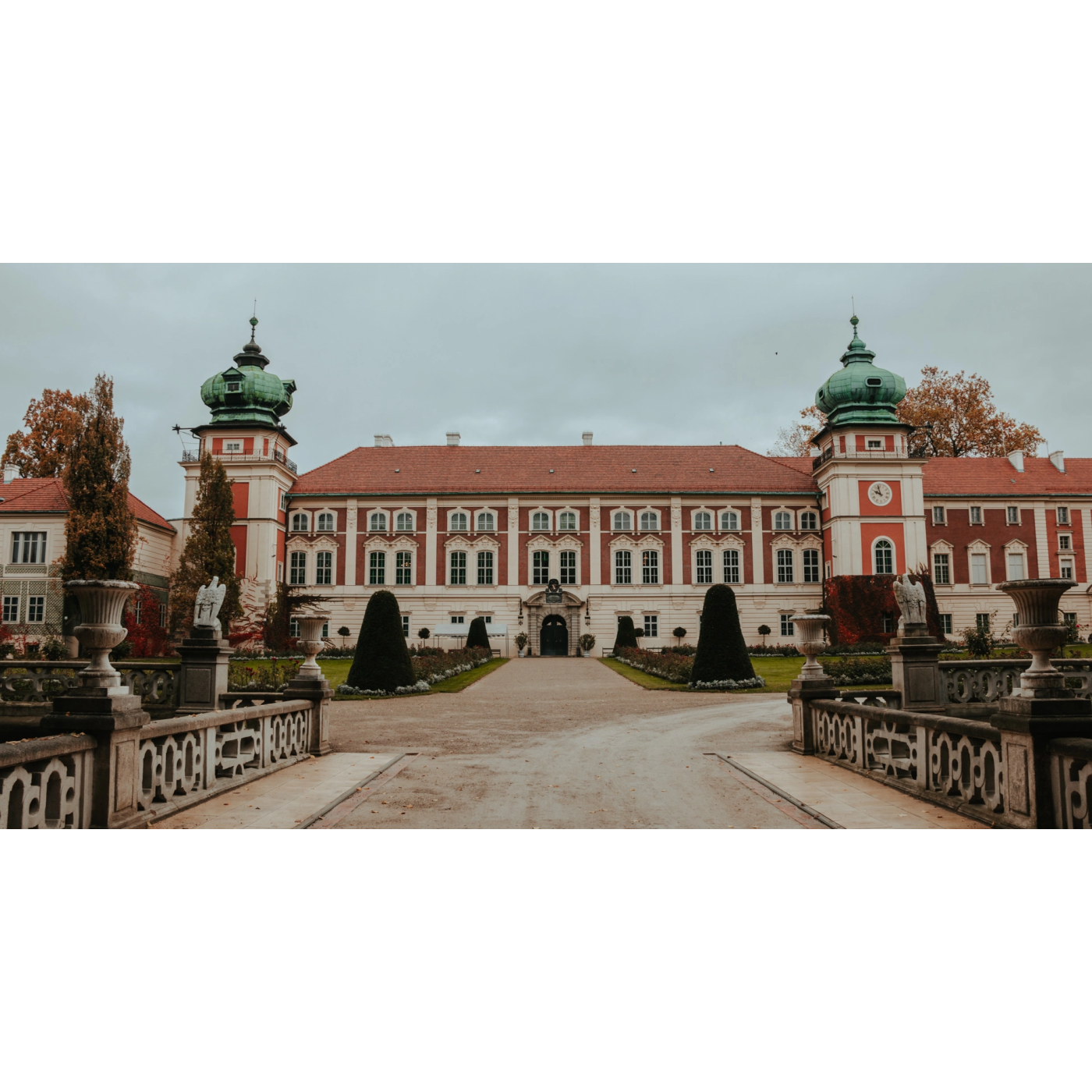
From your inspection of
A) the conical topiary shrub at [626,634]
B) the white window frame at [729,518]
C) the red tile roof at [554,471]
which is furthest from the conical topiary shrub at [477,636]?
the white window frame at [729,518]

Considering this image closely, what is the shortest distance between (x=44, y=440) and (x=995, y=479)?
150ft

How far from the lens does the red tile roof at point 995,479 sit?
138 feet

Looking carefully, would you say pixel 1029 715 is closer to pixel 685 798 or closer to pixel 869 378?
pixel 685 798

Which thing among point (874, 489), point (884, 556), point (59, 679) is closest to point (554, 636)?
point (884, 556)

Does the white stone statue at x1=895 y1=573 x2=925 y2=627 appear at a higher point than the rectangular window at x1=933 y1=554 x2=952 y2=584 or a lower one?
lower

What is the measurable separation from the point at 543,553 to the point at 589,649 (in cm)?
558

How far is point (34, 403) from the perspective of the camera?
3678cm

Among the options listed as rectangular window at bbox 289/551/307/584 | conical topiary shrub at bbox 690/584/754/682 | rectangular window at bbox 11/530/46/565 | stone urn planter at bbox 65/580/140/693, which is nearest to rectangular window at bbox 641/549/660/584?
rectangular window at bbox 289/551/307/584

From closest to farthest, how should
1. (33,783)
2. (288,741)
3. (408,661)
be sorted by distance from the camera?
(33,783), (288,741), (408,661)

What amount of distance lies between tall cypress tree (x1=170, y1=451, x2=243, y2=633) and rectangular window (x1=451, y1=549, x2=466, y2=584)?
10593mm

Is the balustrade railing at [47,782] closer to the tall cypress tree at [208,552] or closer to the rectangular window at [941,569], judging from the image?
the tall cypress tree at [208,552]

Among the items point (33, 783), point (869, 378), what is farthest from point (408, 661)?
point (869, 378)

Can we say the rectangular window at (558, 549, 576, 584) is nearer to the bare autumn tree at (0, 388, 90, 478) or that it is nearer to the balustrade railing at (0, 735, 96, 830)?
the bare autumn tree at (0, 388, 90, 478)

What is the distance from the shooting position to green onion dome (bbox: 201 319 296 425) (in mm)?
42469
